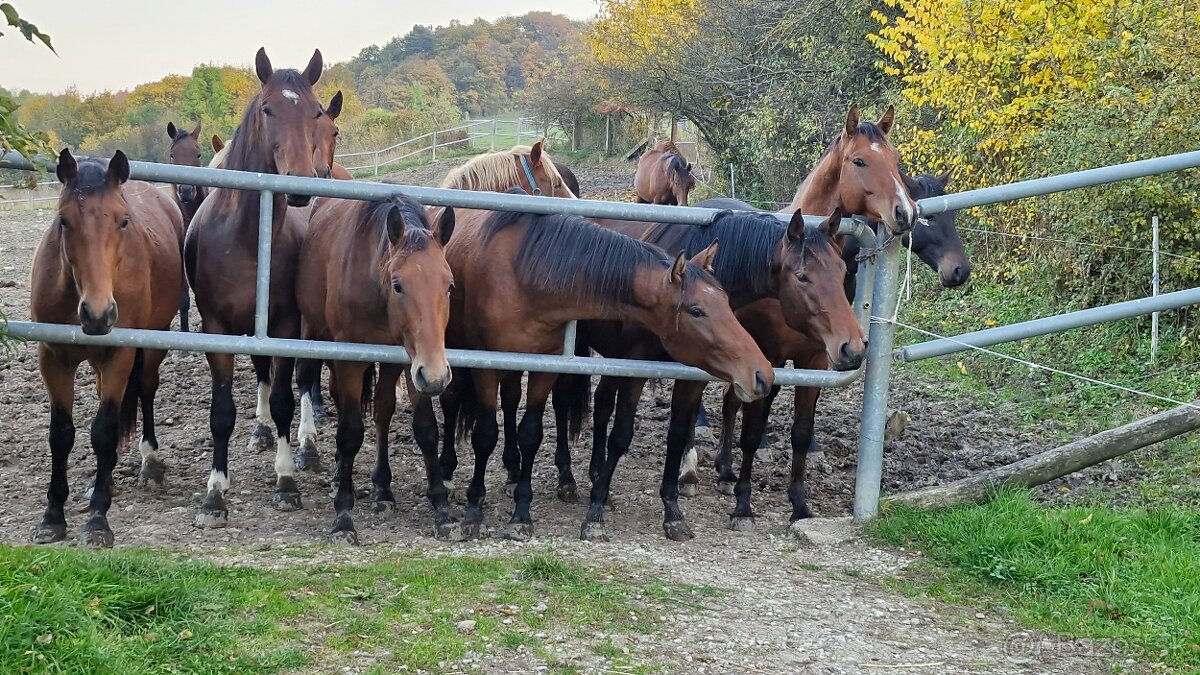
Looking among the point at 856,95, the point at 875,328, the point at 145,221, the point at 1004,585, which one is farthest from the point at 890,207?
the point at 856,95

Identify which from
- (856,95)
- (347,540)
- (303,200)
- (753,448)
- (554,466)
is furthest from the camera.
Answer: (856,95)

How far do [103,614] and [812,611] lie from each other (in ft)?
8.15

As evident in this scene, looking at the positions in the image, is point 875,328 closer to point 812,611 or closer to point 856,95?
point 812,611

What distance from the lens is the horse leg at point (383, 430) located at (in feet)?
17.3

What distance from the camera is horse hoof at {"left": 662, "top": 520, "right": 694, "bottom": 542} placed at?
16.6 feet

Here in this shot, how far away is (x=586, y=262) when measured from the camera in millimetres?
4859

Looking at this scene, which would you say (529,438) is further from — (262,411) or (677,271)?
(262,411)

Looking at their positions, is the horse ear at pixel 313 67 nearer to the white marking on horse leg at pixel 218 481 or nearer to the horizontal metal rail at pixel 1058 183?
the white marking on horse leg at pixel 218 481

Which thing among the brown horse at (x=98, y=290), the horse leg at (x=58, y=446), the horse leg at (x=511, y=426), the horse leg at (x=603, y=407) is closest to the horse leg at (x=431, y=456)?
the horse leg at (x=511, y=426)

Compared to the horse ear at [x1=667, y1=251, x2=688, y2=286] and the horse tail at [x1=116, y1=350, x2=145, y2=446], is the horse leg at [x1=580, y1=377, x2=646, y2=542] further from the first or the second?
the horse tail at [x1=116, y1=350, x2=145, y2=446]

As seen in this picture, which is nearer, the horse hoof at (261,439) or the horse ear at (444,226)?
the horse ear at (444,226)

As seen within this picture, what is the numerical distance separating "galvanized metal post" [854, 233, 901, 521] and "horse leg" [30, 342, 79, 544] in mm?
3746

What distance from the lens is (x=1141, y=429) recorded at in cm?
495

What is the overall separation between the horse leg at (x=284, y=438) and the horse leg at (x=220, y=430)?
381 millimetres
